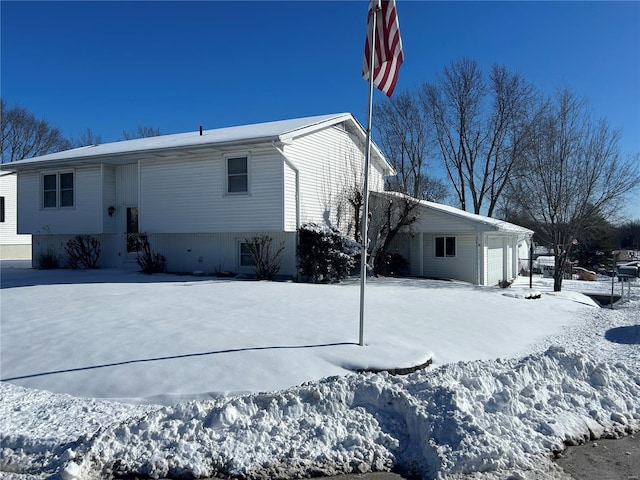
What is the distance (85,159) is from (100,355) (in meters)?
13.9

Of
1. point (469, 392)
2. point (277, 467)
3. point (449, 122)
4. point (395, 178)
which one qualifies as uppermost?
point (449, 122)

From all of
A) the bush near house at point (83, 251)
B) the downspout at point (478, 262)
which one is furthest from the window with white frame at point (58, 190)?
the downspout at point (478, 262)

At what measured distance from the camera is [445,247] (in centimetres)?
2008

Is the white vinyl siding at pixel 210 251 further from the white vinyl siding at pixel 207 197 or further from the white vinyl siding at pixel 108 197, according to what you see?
the white vinyl siding at pixel 108 197

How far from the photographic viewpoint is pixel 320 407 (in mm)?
4777

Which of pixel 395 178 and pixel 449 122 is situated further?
pixel 449 122

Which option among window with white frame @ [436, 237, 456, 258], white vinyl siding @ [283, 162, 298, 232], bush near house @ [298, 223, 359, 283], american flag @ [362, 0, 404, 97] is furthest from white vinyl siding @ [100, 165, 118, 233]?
american flag @ [362, 0, 404, 97]

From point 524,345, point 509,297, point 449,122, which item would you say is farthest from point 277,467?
point 449,122

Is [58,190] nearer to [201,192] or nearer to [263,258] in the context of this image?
[201,192]

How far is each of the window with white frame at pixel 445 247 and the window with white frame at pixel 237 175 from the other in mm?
8914

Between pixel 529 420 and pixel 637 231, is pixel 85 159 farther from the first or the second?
pixel 637 231

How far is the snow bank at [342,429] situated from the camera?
399 cm

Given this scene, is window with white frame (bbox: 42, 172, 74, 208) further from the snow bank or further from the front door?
the snow bank

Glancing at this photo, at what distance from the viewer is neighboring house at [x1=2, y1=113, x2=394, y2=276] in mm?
15703
